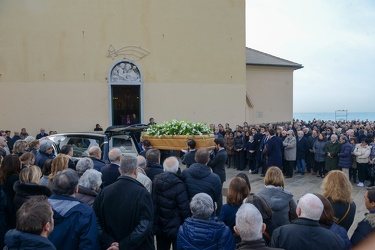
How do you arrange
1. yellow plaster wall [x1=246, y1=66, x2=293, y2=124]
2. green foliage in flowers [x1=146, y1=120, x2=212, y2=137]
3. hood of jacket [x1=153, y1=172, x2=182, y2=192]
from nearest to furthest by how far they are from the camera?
hood of jacket [x1=153, y1=172, x2=182, y2=192] < green foliage in flowers [x1=146, y1=120, x2=212, y2=137] < yellow plaster wall [x1=246, y1=66, x2=293, y2=124]

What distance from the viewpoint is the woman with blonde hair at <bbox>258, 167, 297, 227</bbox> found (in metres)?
4.26

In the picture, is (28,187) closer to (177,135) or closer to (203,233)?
(203,233)

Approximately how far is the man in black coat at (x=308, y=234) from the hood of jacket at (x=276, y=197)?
97 centimetres

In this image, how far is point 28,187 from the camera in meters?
4.23

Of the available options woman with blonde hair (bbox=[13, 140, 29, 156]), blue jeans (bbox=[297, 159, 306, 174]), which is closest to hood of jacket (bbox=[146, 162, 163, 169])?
woman with blonde hair (bbox=[13, 140, 29, 156])

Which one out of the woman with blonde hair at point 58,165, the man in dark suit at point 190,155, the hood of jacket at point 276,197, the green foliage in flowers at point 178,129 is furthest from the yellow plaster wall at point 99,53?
the hood of jacket at point 276,197

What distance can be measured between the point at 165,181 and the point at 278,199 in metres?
1.49

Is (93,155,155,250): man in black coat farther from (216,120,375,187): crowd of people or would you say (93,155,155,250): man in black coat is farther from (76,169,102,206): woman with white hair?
(216,120,375,187): crowd of people

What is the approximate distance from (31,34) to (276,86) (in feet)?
52.8

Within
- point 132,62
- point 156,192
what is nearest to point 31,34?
point 132,62

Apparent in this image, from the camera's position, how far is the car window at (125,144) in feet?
30.3

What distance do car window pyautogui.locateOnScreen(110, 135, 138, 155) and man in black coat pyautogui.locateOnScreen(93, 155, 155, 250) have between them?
5323mm

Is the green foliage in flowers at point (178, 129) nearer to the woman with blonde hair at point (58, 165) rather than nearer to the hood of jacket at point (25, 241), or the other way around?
the woman with blonde hair at point (58, 165)

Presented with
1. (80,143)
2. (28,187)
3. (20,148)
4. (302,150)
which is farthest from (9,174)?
(302,150)
